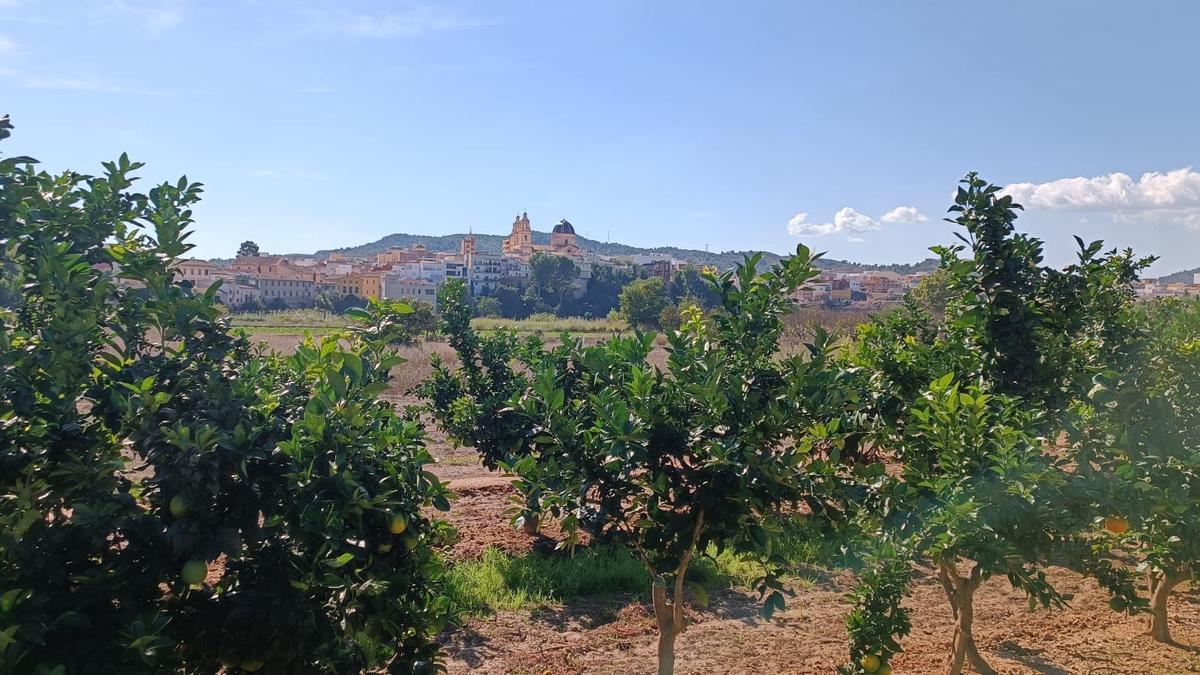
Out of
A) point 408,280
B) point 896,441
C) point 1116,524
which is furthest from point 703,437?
point 408,280

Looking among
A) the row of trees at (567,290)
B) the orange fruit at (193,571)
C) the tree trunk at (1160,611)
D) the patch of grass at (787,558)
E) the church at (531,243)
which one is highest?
the church at (531,243)

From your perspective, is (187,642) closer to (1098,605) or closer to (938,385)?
(938,385)

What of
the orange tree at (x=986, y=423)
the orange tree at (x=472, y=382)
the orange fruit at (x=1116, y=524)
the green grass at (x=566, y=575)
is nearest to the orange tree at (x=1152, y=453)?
the orange fruit at (x=1116, y=524)

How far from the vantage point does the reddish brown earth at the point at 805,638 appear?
5.22 m

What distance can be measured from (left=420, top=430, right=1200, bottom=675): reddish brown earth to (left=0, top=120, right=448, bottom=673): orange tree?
217 centimetres

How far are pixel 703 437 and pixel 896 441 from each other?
2103mm

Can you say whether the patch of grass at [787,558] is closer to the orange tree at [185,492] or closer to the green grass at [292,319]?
the orange tree at [185,492]

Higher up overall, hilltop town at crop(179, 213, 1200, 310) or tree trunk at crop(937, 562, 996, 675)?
hilltop town at crop(179, 213, 1200, 310)

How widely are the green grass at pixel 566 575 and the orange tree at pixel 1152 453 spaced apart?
2318mm

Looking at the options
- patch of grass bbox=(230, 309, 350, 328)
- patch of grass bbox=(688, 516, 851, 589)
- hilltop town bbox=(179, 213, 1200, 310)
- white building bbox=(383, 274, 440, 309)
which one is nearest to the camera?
patch of grass bbox=(688, 516, 851, 589)

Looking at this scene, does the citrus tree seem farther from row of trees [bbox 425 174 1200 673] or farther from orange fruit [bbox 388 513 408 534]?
orange fruit [bbox 388 513 408 534]

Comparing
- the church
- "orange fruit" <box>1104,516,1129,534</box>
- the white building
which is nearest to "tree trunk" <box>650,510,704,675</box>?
"orange fruit" <box>1104,516,1129,534</box>

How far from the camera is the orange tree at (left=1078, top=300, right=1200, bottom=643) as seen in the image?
3.88 m

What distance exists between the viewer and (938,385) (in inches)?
146
